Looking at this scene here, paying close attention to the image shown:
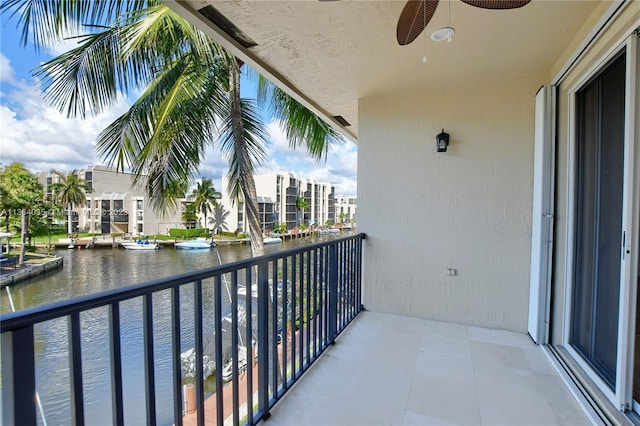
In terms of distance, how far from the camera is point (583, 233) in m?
2.17

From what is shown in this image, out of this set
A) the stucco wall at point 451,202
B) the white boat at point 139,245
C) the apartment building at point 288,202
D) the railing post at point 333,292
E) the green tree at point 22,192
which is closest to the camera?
the railing post at point 333,292

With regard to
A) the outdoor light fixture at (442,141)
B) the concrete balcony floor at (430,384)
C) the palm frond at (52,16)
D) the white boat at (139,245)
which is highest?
the palm frond at (52,16)

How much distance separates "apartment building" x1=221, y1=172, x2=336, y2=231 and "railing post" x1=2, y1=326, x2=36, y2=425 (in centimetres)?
2417

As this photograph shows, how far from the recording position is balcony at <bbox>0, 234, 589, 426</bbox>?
86 centimetres

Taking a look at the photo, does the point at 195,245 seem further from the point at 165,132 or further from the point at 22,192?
the point at 165,132

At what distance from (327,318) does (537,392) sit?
152 cm

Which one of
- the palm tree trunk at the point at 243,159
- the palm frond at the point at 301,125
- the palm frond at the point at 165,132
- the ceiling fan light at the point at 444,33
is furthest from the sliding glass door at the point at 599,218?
the palm frond at the point at 165,132

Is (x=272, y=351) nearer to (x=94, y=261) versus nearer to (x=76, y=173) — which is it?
(x=76, y=173)

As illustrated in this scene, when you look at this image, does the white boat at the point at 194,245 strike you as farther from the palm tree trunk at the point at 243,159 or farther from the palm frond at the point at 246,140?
the palm tree trunk at the point at 243,159

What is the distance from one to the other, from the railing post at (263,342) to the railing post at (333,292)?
98 cm

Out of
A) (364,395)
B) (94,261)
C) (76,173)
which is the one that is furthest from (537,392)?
(94,261)

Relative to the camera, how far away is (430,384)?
2.03m

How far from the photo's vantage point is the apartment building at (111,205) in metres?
4.99

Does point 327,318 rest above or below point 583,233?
below
